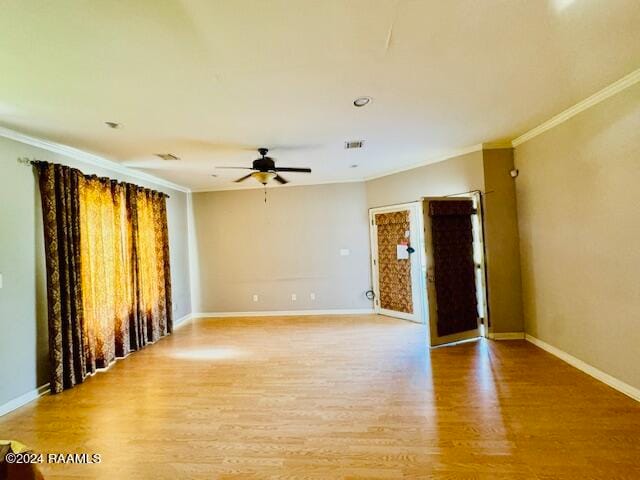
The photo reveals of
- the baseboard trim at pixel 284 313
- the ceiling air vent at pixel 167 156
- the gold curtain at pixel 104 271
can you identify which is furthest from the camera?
the baseboard trim at pixel 284 313

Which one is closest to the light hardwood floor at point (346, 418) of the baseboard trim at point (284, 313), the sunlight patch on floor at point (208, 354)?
the sunlight patch on floor at point (208, 354)

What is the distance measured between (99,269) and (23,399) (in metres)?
1.49

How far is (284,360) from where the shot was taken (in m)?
3.69

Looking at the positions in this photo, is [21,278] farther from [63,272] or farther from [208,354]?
[208,354]

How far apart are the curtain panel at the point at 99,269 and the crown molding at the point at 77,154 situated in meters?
0.25

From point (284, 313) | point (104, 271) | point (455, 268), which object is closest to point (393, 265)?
point (455, 268)

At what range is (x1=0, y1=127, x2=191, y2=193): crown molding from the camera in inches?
114

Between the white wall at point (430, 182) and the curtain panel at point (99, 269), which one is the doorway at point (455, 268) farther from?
the curtain panel at point (99, 269)

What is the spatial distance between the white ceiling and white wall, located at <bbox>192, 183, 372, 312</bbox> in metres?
2.67

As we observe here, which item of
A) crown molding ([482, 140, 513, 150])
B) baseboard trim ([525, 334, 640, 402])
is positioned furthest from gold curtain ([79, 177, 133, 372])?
baseboard trim ([525, 334, 640, 402])

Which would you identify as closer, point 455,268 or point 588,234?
point 588,234

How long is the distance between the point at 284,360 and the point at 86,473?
2093 millimetres

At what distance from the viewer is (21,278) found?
2.93m

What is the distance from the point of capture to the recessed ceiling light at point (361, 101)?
2489 millimetres
